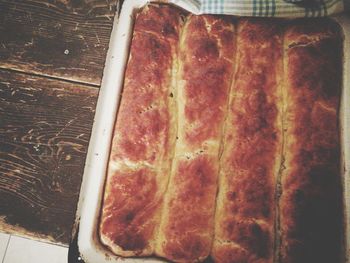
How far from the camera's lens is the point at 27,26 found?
4.56 ft

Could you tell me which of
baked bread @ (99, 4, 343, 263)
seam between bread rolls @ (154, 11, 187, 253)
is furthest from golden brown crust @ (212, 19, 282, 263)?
seam between bread rolls @ (154, 11, 187, 253)

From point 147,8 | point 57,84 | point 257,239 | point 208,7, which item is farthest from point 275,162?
point 57,84

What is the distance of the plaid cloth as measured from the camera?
1063 millimetres

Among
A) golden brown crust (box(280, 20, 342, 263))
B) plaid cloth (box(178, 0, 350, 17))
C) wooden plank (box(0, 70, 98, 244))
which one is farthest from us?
wooden plank (box(0, 70, 98, 244))

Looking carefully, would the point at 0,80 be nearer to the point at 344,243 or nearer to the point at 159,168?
the point at 159,168

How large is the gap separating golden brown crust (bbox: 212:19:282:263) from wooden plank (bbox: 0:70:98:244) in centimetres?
59

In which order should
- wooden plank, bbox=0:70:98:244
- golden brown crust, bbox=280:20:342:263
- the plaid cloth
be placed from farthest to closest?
wooden plank, bbox=0:70:98:244, the plaid cloth, golden brown crust, bbox=280:20:342:263

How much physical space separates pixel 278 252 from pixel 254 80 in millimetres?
543

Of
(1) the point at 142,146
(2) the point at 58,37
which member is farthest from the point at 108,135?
(2) the point at 58,37

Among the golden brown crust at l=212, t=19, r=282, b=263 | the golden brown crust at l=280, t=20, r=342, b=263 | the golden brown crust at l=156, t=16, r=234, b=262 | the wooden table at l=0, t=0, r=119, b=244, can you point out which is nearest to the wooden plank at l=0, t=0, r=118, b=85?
the wooden table at l=0, t=0, r=119, b=244

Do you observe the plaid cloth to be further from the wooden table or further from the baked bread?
the wooden table

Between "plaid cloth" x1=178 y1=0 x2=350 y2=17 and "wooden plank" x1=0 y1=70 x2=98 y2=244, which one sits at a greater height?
"plaid cloth" x1=178 y1=0 x2=350 y2=17

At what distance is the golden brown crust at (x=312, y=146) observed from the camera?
0.95 m

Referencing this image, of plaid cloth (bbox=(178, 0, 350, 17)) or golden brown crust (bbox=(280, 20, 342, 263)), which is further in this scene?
plaid cloth (bbox=(178, 0, 350, 17))
